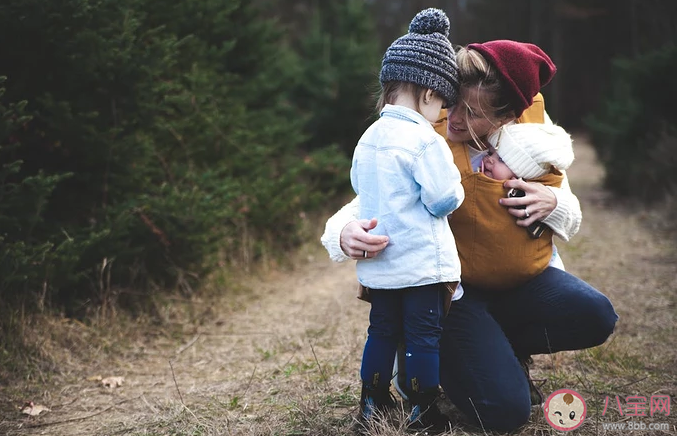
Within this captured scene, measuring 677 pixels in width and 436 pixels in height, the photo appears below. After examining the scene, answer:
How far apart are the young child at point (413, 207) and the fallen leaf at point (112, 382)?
1715 mm

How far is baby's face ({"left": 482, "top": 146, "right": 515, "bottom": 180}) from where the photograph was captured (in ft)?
8.50

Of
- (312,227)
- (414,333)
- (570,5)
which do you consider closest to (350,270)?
(312,227)

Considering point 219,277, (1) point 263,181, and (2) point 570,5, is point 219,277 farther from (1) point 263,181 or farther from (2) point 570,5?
(2) point 570,5

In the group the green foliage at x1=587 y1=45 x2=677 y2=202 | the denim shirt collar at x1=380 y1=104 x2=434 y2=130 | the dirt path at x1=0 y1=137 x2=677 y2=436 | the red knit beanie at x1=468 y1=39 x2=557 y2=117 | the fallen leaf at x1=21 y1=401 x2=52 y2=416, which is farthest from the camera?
the green foliage at x1=587 y1=45 x2=677 y2=202

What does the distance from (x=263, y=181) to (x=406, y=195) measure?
350 centimetres

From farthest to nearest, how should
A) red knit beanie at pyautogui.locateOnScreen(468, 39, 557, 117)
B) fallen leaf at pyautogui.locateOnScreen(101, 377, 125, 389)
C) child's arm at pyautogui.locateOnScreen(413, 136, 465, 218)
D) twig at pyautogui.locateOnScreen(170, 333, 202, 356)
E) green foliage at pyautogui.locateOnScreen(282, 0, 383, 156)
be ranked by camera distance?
1. green foliage at pyautogui.locateOnScreen(282, 0, 383, 156)
2. twig at pyautogui.locateOnScreen(170, 333, 202, 356)
3. fallen leaf at pyautogui.locateOnScreen(101, 377, 125, 389)
4. red knit beanie at pyautogui.locateOnScreen(468, 39, 557, 117)
5. child's arm at pyautogui.locateOnScreen(413, 136, 465, 218)

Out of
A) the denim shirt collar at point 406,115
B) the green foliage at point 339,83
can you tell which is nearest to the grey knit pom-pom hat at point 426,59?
the denim shirt collar at point 406,115

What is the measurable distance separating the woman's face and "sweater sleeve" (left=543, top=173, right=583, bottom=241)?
0.39m

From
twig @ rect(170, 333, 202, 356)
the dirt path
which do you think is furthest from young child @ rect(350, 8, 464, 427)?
twig @ rect(170, 333, 202, 356)

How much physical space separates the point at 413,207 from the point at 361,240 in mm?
237

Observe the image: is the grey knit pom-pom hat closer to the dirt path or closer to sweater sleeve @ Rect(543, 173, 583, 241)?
sweater sleeve @ Rect(543, 173, 583, 241)

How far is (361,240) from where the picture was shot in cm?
227

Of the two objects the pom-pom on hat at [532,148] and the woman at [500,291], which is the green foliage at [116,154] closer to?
the woman at [500,291]

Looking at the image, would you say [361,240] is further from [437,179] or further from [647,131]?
[647,131]
